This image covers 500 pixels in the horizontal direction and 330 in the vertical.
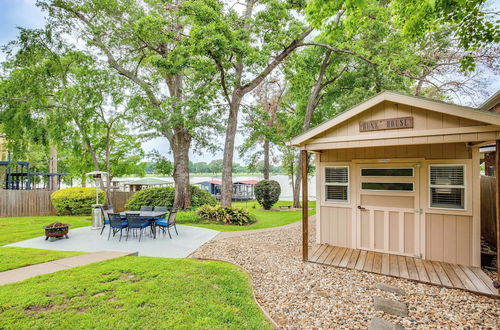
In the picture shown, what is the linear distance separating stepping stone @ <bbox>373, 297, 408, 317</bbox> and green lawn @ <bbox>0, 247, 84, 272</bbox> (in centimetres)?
649

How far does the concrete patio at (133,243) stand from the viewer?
250 inches

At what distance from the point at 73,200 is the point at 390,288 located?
14597 millimetres

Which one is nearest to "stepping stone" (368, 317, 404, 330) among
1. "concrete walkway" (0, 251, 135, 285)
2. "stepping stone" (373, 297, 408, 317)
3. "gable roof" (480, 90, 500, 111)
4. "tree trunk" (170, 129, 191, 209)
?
"stepping stone" (373, 297, 408, 317)

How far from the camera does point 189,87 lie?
1398 cm

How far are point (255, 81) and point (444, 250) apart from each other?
31.7 ft

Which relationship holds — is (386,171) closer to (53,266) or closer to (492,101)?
(492,101)

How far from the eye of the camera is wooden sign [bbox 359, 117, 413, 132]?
4500mm

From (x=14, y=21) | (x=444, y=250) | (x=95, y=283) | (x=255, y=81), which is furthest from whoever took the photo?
(x=255, y=81)

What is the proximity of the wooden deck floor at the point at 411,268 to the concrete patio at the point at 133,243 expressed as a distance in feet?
11.3

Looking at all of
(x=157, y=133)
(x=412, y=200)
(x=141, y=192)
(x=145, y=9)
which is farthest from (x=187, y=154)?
(x=412, y=200)

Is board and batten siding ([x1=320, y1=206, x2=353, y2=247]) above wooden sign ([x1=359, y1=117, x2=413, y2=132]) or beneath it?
beneath

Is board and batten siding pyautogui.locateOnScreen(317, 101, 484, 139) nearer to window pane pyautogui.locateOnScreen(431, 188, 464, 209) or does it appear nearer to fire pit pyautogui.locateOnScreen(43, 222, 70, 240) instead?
window pane pyautogui.locateOnScreen(431, 188, 464, 209)

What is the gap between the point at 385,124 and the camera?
4.69 m

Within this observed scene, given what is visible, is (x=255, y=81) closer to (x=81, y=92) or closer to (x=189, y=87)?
(x=189, y=87)
